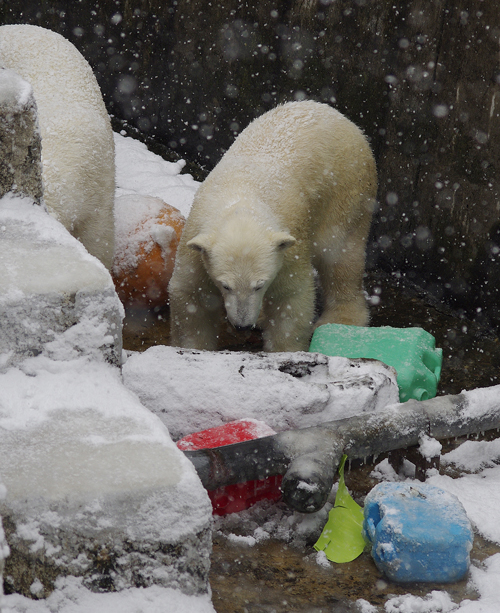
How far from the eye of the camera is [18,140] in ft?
6.43

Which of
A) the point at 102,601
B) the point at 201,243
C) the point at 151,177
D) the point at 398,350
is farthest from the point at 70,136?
the point at 102,601

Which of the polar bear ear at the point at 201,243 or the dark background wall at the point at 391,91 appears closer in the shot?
the polar bear ear at the point at 201,243

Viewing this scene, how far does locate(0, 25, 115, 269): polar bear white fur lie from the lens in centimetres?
348

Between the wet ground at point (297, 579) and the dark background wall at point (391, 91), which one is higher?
the dark background wall at point (391, 91)

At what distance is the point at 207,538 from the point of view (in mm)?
1525

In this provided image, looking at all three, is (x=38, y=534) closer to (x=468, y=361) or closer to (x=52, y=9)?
(x=468, y=361)

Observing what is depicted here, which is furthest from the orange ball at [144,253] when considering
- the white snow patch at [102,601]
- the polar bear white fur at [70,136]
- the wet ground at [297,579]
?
the white snow patch at [102,601]

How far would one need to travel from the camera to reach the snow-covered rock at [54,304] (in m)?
1.69

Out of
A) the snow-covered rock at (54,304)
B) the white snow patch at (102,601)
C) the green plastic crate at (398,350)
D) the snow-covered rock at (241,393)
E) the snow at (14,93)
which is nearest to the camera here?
the white snow patch at (102,601)

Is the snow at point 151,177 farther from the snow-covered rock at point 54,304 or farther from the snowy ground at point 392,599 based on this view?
the snow-covered rock at point 54,304

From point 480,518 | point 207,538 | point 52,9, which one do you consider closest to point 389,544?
point 480,518

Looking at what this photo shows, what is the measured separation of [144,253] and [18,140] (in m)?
2.19

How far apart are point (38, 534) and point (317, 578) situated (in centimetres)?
98

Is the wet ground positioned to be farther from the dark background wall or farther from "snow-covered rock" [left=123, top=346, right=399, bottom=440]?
the dark background wall
